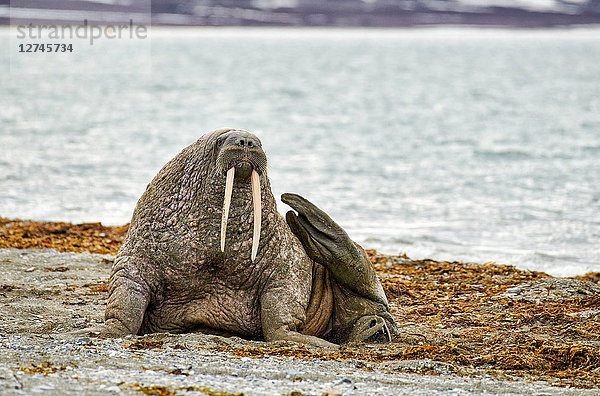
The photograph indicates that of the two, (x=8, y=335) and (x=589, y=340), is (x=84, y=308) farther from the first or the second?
(x=589, y=340)

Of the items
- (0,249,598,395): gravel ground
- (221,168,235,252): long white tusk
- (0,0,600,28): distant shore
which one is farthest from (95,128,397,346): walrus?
(0,0,600,28): distant shore

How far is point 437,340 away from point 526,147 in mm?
17997

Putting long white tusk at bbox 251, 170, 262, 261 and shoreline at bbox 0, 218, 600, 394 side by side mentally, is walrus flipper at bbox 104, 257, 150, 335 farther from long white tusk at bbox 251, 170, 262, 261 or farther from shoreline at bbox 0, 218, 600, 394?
long white tusk at bbox 251, 170, 262, 261

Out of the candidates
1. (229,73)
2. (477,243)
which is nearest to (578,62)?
(229,73)

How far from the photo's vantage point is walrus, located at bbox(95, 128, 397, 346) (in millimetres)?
5125

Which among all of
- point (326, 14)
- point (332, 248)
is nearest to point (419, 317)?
point (332, 248)

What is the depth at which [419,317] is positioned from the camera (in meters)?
6.45

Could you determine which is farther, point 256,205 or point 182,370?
point 256,205

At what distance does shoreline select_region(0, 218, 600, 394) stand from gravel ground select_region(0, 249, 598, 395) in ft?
0.08

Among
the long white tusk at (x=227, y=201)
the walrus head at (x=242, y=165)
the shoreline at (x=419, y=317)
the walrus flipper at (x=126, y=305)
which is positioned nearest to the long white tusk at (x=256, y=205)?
the walrus head at (x=242, y=165)

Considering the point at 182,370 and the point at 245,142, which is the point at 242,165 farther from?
the point at 182,370

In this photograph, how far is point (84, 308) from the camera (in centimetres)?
620

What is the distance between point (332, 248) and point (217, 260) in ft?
2.75

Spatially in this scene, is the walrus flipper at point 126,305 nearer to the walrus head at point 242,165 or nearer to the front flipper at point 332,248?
the walrus head at point 242,165
